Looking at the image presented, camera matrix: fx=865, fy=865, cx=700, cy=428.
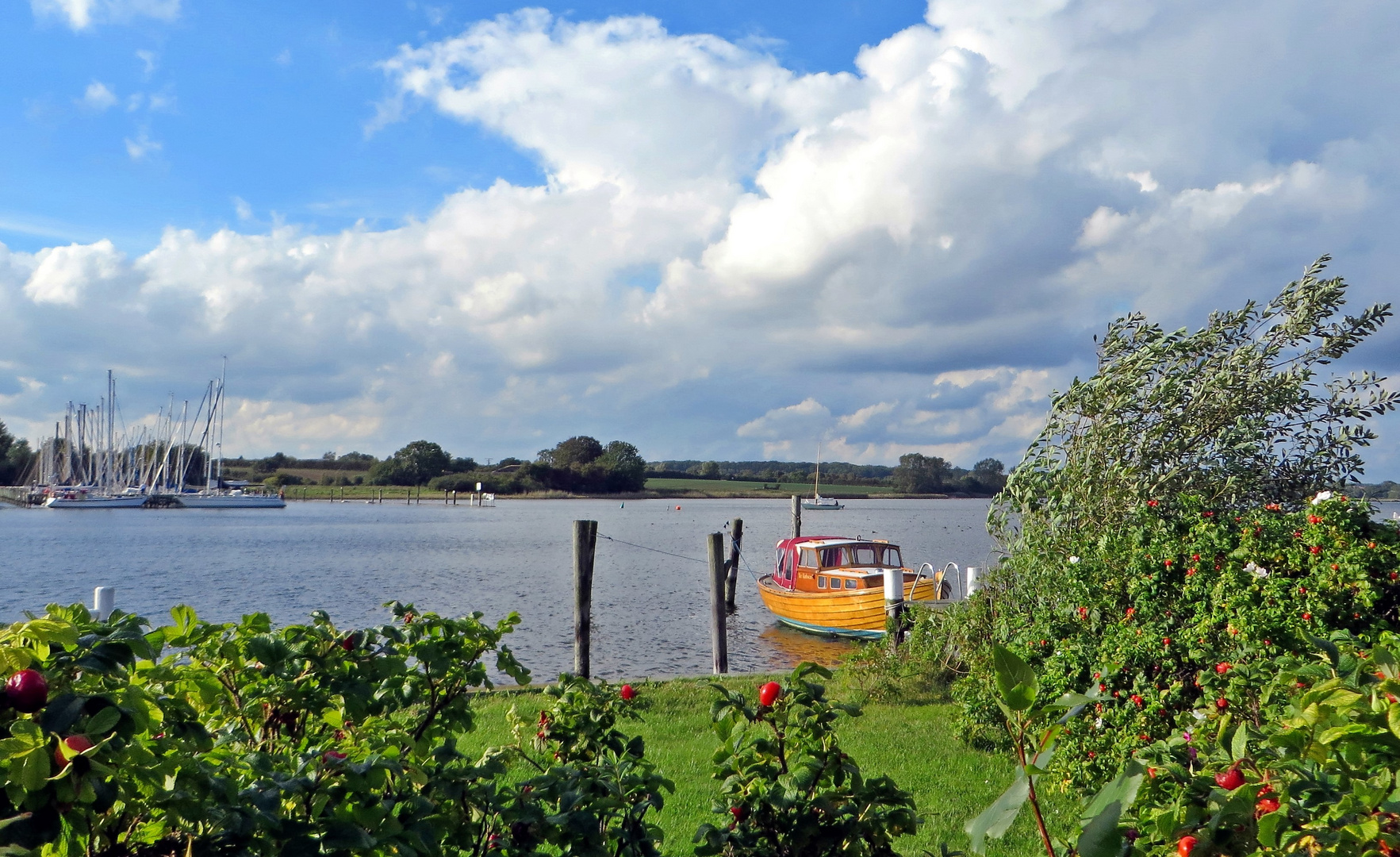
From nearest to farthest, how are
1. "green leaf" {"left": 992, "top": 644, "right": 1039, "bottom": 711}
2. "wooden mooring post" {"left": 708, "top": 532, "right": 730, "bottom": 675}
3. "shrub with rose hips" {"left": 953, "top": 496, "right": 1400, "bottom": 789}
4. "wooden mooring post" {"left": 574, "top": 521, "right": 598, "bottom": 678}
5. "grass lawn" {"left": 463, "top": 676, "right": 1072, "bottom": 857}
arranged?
"green leaf" {"left": 992, "top": 644, "right": 1039, "bottom": 711}, "shrub with rose hips" {"left": 953, "top": 496, "right": 1400, "bottom": 789}, "grass lawn" {"left": 463, "top": 676, "right": 1072, "bottom": 857}, "wooden mooring post" {"left": 574, "top": 521, "right": 598, "bottom": 678}, "wooden mooring post" {"left": 708, "top": 532, "right": 730, "bottom": 675}

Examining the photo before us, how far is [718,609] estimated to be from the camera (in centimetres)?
1323

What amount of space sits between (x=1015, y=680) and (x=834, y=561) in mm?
19535

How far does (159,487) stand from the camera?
86562 mm

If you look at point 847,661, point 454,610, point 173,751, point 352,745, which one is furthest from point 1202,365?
point 454,610

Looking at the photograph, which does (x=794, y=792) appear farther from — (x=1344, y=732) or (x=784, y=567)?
(x=784, y=567)

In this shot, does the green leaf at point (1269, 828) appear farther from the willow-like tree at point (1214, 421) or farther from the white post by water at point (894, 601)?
the white post by water at point (894, 601)

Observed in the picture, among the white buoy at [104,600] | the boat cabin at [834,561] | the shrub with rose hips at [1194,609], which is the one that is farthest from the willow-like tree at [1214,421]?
the boat cabin at [834,561]

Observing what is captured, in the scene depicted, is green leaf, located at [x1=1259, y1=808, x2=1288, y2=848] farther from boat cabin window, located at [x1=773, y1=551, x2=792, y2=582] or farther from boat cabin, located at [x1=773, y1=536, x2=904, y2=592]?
boat cabin window, located at [x1=773, y1=551, x2=792, y2=582]

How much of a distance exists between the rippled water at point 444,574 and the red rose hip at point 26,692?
9531 millimetres

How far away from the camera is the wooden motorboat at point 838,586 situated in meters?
18.0

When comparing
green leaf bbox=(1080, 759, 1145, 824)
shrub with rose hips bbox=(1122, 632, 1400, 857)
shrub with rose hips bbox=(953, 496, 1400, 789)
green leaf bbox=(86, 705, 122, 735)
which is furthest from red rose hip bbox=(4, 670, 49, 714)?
shrub with rose hips bbox=(953, 496, 1400, 789)

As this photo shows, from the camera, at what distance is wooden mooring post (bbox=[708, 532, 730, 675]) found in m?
13.0

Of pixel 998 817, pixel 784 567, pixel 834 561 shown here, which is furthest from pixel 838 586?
pixel 998 817

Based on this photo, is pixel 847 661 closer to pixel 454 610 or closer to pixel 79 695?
pixel 79 695
